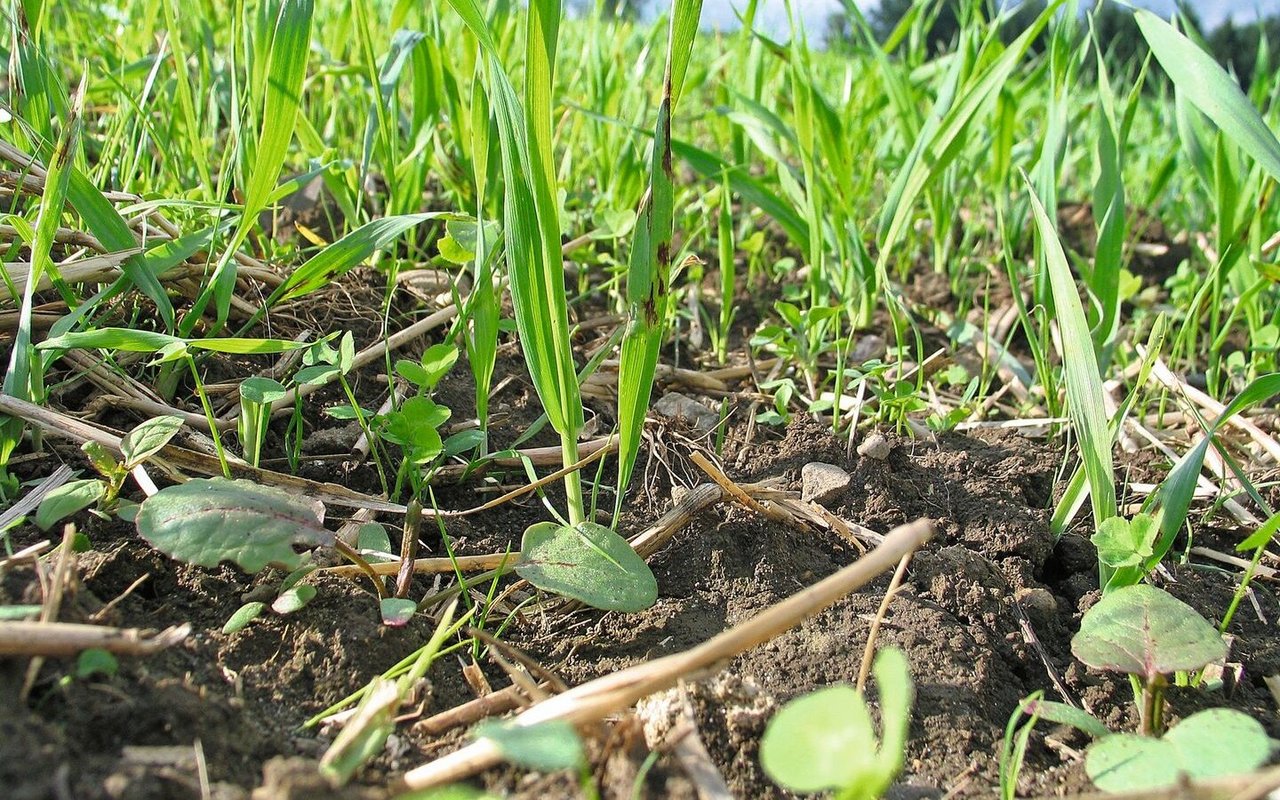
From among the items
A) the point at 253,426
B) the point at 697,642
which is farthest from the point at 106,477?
the point at 697,642

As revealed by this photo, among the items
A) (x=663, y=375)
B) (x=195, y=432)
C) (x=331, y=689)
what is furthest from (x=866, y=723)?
(x=663, y=375)

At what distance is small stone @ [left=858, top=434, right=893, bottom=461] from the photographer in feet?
4.19

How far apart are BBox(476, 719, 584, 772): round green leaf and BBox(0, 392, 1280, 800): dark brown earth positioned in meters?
0.13

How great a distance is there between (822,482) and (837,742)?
68 cm

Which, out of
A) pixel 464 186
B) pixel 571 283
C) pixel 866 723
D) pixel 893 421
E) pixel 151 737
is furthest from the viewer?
pixel 571 283

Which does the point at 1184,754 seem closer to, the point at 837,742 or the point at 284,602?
the point at 837,742

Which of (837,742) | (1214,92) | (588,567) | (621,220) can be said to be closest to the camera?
(837,742)

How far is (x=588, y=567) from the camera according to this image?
93 centimetres

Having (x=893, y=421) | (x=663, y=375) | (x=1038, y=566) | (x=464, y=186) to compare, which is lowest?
(x=1038, y=566)

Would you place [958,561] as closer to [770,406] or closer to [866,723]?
[770,406]

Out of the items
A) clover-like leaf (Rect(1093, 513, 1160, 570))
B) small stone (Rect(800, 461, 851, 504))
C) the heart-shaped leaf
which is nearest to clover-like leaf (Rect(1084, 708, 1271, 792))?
clover-like leaf (Rect(1093, 513, 1160, 570))

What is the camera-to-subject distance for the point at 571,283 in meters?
1.83

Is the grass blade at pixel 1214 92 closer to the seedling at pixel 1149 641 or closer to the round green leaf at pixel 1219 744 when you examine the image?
the seedling at pixel 1149 641

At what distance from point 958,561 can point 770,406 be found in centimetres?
48
